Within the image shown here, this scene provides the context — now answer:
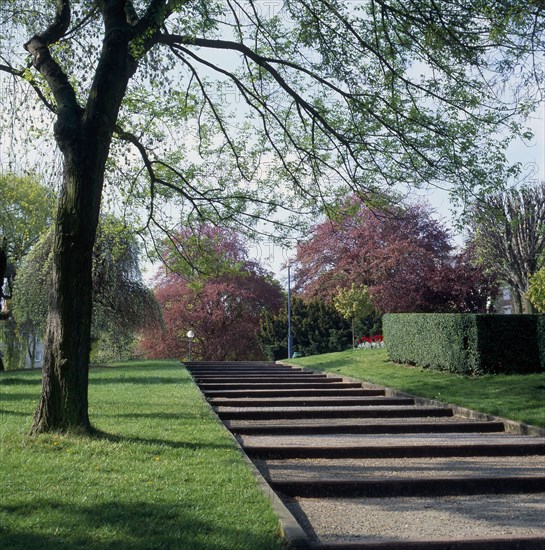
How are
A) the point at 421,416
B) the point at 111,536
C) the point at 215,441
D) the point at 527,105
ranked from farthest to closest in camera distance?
the point at 421,416 < the point at 527,105 < the point at 215,441 < the point at 111,536

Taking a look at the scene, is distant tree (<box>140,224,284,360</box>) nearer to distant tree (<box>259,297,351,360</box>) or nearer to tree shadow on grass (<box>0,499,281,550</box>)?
distant tree (<box>259,297,351,360</box>)

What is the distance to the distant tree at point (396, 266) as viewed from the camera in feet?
108

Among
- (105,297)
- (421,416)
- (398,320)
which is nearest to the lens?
(421,416)

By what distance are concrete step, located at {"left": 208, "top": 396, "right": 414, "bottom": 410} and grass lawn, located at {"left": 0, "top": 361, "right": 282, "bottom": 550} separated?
3992 millimetres

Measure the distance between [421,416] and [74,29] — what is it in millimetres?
9038

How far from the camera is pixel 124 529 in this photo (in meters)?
4.57

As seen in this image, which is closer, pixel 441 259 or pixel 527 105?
pixel 527 105

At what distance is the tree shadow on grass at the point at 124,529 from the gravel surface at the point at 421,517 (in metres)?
0.93

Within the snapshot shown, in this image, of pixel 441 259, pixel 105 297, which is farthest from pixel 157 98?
pixel 441 259

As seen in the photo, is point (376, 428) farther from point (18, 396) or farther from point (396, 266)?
point (396, 266)

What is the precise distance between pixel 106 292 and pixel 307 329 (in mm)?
14502

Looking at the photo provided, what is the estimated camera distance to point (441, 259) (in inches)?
1405

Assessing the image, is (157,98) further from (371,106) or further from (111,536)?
(111,536)

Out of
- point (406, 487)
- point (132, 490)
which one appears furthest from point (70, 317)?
point (406, 487)
